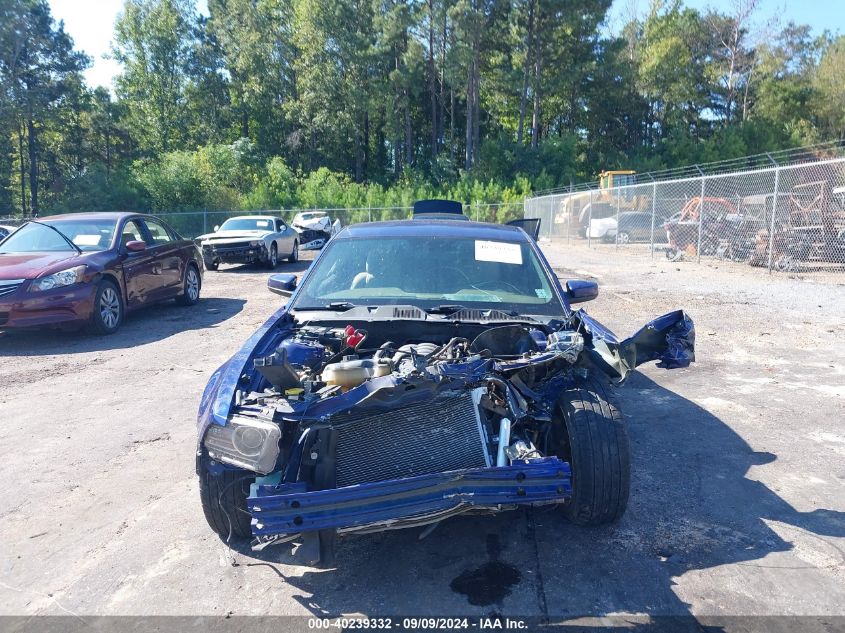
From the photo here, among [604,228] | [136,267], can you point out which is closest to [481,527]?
[136,267]

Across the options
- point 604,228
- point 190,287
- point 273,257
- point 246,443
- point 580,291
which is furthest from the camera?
point 604,228

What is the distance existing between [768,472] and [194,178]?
1440 inches

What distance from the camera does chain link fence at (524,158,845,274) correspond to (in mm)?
13836

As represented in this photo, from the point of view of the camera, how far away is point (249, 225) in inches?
697

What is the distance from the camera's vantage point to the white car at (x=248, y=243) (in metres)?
16.3

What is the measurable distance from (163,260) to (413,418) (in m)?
8.22

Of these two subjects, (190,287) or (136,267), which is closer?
(136,267)

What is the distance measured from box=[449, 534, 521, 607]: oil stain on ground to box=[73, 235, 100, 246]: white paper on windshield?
7903mm

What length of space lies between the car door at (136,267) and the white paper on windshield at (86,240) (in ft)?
1.02

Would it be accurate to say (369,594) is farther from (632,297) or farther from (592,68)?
(592,68)

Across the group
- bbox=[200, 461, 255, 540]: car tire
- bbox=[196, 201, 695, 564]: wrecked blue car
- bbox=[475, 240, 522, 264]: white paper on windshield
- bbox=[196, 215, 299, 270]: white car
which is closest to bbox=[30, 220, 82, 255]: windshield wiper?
bbox=[196, 201, 695, 564]: wrecked blue car

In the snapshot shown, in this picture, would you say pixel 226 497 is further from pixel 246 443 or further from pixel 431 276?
pixel 431 276

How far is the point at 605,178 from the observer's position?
3294 cm

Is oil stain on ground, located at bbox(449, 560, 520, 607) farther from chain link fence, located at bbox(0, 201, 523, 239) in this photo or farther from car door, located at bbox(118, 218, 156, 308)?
chain link fence, located at bbox(0, 201, 523, 239)
